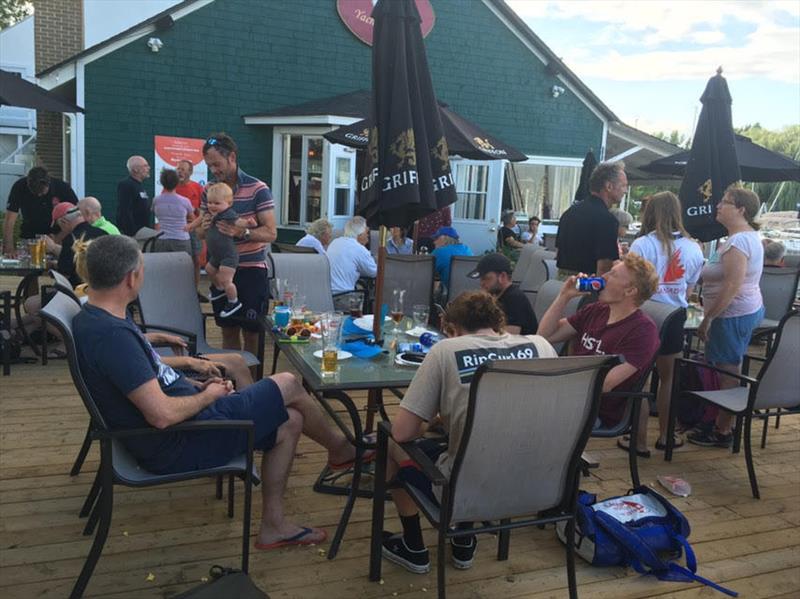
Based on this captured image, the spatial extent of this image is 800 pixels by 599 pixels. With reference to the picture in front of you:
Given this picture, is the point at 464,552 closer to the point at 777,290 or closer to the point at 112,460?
the point at 112,460

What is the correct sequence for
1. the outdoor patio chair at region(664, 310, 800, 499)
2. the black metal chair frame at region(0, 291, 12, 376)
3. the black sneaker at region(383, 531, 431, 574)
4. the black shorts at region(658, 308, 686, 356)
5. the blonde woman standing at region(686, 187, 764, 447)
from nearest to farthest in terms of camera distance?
the black sneaker at region(383, 531, 431, 574), the outdoor patio chair at region(664, 310, 800, 499), the black shorts at region(658, 308, 686, 356), the blonde woman standing at region(686, 187, 764, 447), the black metal chair frame at region(0, 291, 12, 376)

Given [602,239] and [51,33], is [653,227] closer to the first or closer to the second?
[602,239]

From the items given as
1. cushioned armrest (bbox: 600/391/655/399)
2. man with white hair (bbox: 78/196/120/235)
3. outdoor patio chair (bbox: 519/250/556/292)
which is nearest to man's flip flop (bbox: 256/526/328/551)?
cushioned armrest (bbox: 600/391/655/399)

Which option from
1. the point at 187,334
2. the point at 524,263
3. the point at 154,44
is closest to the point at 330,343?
the point at 187,334

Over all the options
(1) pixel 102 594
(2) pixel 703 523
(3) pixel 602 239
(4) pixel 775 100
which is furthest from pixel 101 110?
(4) pixel 775 100

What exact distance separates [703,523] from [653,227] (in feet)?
6.02

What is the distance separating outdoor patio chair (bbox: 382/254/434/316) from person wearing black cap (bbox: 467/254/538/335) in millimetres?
1948

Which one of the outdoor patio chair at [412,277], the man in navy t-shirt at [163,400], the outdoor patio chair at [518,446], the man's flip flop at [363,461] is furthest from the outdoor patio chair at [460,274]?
the outdoor patio chair at [518,446]

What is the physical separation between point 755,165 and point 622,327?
19.3ft

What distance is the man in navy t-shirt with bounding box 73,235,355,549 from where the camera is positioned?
2168 mm

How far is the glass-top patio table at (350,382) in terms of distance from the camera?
256 centimetres

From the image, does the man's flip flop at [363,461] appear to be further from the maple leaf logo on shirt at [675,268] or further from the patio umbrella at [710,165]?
the patio umbrella at [710,165]

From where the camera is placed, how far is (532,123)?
11.8 metres

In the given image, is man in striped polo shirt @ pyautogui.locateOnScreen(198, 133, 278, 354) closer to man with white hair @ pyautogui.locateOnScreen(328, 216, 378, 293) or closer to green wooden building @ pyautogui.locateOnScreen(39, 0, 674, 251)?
man with white hair @ pyautogui.locateOnScreen(328, 216, 378, 293)
